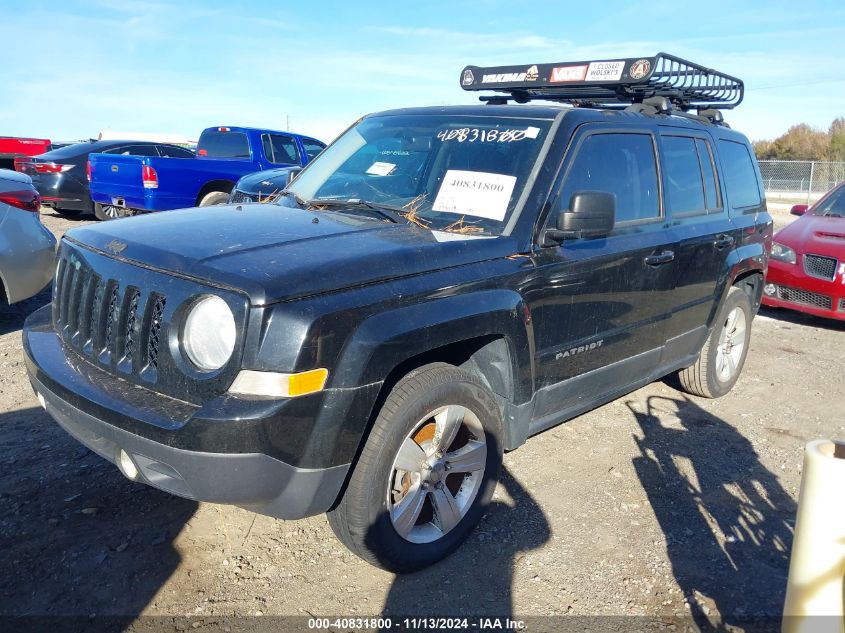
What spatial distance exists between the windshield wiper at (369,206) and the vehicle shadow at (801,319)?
6.32 metres

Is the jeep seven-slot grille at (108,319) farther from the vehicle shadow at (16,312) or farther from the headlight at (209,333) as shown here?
the vehicle shadow at (16,312)

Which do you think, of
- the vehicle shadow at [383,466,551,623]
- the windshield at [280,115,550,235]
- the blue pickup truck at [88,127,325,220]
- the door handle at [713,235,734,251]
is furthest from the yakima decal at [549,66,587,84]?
the blue pickup truck at [88,127,325,220]

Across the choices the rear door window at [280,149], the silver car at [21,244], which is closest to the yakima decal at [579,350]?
the silver car at [21,244]

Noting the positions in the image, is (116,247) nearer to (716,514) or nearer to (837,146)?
(716,514)

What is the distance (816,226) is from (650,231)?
16.4 feet

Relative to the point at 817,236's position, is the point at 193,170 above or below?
above

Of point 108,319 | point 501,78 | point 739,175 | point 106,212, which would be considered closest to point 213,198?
point 106,212

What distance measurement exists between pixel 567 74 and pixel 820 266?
4393mm

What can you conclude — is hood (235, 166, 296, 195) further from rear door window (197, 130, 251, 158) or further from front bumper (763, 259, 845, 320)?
front bumper (763, 259, 845, 320)

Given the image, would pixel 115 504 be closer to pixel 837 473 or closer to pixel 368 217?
pixel 368 217

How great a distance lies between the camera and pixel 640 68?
4.25 metres

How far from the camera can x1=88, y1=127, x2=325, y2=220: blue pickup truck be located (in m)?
10.3

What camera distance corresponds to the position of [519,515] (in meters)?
3.58

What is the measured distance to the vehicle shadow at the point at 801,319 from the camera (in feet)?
26.3
